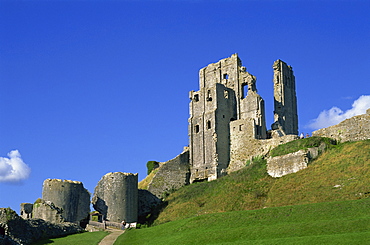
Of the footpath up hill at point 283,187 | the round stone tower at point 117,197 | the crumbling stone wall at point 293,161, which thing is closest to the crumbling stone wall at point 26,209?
the round stone tower at point 117,197

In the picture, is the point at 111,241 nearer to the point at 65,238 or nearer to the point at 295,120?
the point at 65,238

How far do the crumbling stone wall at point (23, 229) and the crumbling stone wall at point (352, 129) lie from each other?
24.4 metres

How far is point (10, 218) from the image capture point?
3350 centimetres

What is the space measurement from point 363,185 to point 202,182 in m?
21.0

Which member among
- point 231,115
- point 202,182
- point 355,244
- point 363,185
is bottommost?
point 355,244

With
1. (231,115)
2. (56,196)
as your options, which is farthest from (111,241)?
(231,115)

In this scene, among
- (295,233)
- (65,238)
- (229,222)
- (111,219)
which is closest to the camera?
(295,233)

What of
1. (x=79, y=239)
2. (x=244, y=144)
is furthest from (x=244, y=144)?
(x=79, y=239)

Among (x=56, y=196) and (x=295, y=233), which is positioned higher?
(x=56, y=196)

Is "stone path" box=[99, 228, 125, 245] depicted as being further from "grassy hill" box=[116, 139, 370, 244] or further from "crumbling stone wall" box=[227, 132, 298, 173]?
"crumbling stone wall" box=[227, 132, 298, 173]

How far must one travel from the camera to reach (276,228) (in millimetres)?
29188

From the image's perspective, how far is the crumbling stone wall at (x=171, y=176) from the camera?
2121 inches

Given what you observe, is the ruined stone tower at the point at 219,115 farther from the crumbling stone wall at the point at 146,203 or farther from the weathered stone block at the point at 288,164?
the weathered stone block at the point at 288,164

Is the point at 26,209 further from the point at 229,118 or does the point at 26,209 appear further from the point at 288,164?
the point at 229,118
